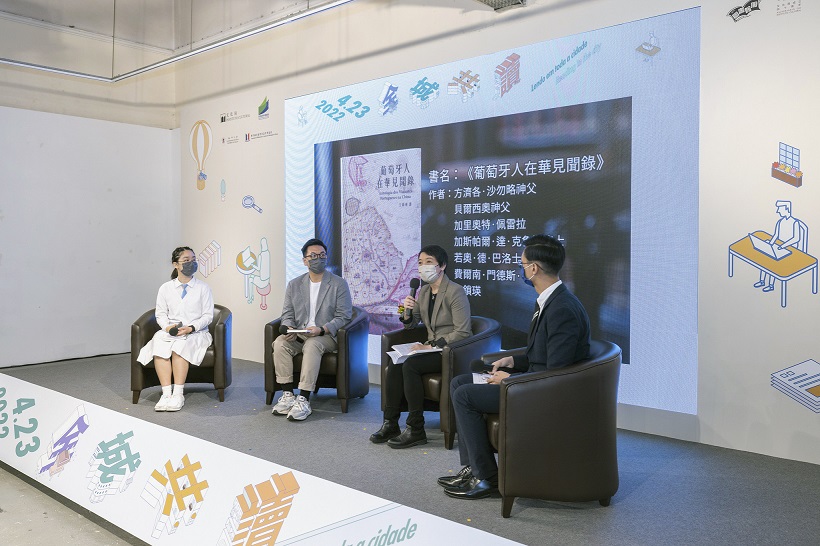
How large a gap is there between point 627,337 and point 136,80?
7250mm

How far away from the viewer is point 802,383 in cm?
424

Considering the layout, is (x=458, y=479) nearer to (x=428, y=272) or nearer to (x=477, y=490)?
(x=477, y=490)

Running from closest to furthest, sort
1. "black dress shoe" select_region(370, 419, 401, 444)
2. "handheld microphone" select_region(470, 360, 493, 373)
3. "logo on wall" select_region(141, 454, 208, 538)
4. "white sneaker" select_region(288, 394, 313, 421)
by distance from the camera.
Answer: "logo on wall" select_region(141, 454, 208, 538) → "handheld microphone" select_region(470, 360, 493, 373) → "black dress shoe" select_region(370, 419, 401, 444) → "white sneaker" select_region(288, 394, 313, 421)

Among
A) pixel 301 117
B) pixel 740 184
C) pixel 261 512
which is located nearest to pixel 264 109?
pixel 301 117

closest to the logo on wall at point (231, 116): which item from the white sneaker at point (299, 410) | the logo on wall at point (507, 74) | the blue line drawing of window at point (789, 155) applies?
the logo on wall at point (507, 74)

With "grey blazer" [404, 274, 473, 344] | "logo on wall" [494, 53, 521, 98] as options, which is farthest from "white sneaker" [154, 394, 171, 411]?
"logo on wall" [494, 53, 521, 98]

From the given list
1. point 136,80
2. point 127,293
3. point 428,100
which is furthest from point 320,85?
point 127,293

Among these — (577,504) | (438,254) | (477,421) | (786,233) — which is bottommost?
(577,504)

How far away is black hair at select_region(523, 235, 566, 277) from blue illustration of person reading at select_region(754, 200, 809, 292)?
5.44 feet

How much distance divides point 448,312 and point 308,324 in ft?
4.58

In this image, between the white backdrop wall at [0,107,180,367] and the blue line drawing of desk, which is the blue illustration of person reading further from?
the white backdrop wall at [0,107,180,367]

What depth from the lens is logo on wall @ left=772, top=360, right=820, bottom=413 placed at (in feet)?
13.8

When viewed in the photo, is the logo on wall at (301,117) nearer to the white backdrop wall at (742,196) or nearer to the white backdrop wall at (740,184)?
the white backdrop wall at (740,184)

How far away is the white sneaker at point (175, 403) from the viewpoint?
564 cm
